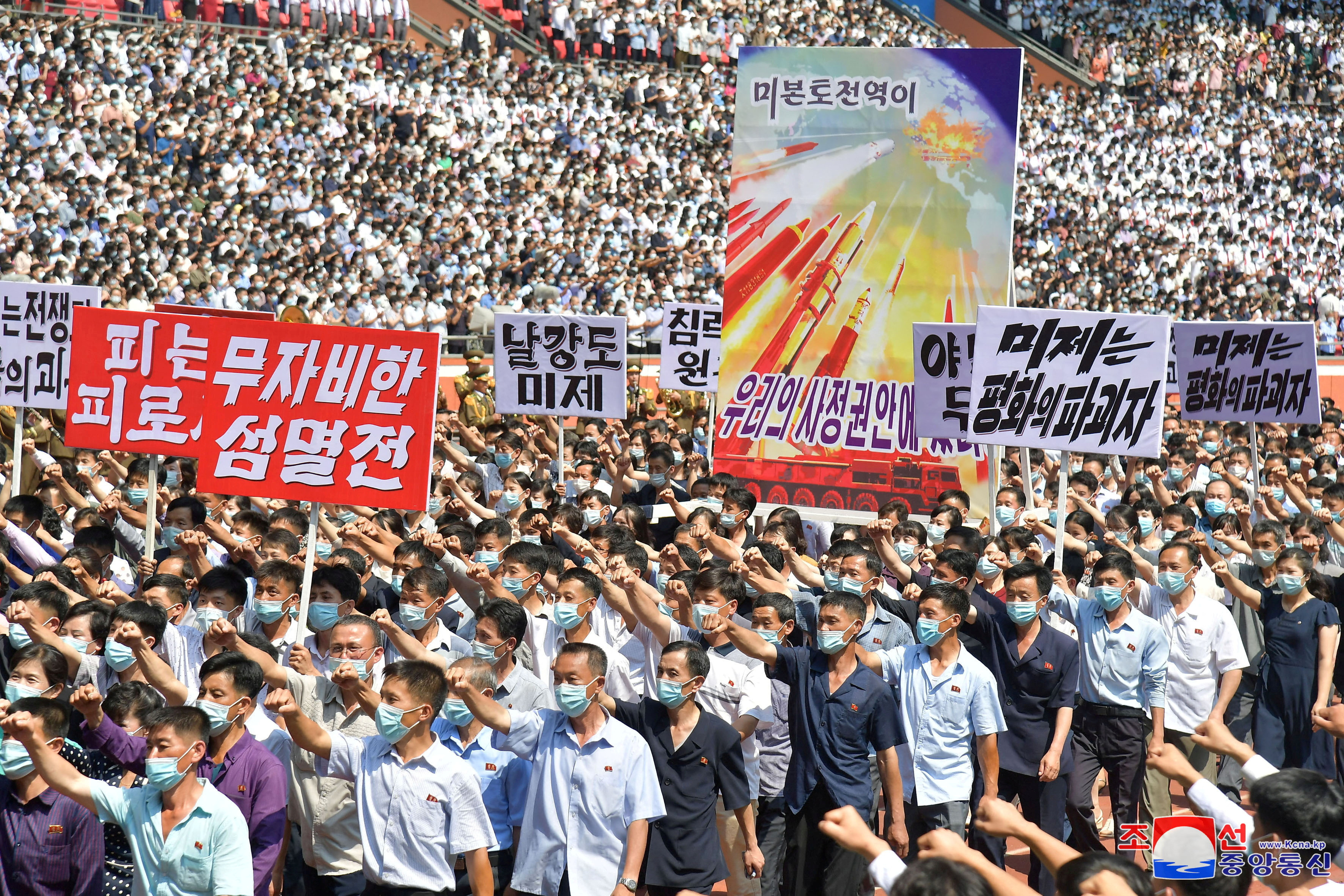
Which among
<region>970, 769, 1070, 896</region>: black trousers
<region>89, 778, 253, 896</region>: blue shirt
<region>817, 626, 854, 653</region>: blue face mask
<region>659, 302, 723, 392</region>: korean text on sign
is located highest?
<region>659, 302, 723, 392</region>: korean text on sign

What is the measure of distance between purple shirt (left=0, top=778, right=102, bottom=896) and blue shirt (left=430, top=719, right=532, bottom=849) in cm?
115

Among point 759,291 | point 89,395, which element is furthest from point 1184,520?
point 89,395

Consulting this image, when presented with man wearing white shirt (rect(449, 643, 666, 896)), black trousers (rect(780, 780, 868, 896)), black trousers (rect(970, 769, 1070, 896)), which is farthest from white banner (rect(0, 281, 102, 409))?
black trousers (rect(970, 769, 1070, 896))

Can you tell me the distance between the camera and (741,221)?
12.3 meters

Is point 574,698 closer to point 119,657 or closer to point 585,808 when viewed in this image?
A: point 585,808

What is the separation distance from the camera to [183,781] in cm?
452

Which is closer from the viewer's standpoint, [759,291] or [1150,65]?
[759,291]

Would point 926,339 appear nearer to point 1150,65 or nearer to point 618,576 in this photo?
point 618,576

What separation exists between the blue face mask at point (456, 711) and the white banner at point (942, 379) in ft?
18.4

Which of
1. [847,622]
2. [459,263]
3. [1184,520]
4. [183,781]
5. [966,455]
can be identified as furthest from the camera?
[459,263]

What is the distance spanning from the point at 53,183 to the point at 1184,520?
44.0 ft

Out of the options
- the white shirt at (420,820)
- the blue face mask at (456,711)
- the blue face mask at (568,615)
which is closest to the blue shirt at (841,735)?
the blue face mask at (568,615)

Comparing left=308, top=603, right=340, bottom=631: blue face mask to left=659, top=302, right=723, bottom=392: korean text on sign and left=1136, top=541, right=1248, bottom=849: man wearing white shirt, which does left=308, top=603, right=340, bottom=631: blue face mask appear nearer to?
left=1136, top=541, right=1248, bottom=849: man wearing white shirt

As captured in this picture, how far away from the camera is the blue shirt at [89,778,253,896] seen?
4.41 metres
